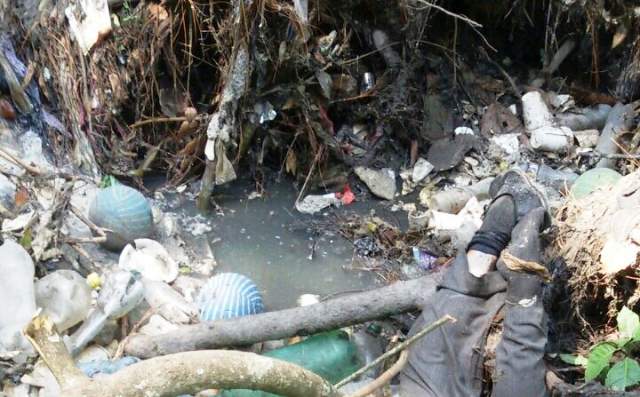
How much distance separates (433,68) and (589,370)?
3.02m

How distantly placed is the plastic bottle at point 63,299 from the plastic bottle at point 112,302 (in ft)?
0.18

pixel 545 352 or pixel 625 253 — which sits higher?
pixel 625 253

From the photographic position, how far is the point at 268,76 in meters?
4.29

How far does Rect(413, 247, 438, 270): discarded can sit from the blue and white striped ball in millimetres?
1021

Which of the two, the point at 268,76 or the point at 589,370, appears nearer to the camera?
the point at 589,370

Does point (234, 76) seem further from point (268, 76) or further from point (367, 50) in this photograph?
point (367, 50)

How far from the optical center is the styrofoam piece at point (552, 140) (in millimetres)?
4980

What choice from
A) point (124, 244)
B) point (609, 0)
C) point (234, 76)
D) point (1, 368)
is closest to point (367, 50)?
point (234, 76)

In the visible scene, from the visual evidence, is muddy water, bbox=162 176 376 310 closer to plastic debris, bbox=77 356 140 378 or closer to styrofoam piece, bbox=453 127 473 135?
plastic debris, bbox=77 356 140 378

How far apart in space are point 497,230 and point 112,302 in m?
A: 1.68

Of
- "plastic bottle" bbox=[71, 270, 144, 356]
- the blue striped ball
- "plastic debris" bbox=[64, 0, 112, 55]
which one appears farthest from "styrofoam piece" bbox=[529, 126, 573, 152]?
"plastic bottle" bbox=[71, 270, 144, 356]

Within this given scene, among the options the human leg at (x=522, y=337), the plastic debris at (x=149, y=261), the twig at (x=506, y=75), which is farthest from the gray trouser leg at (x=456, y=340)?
the twig at (x=506, y=75)

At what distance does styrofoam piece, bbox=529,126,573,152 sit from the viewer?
498cm

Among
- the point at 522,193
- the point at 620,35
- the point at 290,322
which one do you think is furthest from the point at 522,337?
the point at 620,35
